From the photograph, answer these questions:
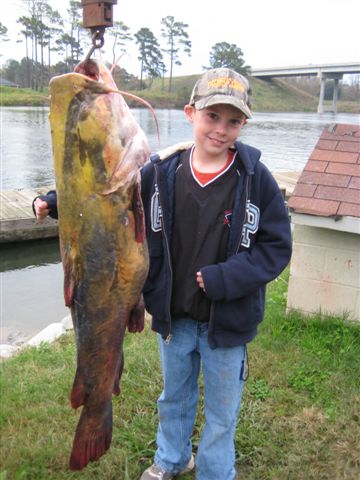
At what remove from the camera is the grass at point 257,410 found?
306 cm

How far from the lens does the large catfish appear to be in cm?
179

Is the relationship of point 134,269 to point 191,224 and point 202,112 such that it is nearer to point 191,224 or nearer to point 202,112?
point 191,224

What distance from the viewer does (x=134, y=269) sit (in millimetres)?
2064

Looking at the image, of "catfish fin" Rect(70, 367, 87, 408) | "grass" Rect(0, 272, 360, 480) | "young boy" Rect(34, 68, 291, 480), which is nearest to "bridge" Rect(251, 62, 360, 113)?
"grass" Rect(0, 272, 360, 480)

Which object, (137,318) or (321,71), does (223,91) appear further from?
(321,71)

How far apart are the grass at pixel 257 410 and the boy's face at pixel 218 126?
A: 196 centimetres

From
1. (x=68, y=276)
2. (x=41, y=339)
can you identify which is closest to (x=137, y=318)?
(x=68, y=276)

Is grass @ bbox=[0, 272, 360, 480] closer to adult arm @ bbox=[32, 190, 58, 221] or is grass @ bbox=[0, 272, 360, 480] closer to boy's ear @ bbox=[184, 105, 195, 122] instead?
adult arm @ bbox=[32, 190, 58, 221]

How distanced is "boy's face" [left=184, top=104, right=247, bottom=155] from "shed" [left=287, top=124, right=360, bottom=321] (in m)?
2.23

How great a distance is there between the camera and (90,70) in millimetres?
1787

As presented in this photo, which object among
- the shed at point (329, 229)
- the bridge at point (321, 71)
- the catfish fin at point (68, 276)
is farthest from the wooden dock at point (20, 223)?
the bridge at point (321, 71)

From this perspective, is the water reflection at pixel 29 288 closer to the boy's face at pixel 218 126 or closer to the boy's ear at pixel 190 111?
the boy's ear at pixel 190 111

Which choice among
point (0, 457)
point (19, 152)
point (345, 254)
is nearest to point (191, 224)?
point (0, 457)

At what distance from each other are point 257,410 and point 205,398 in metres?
1.07
